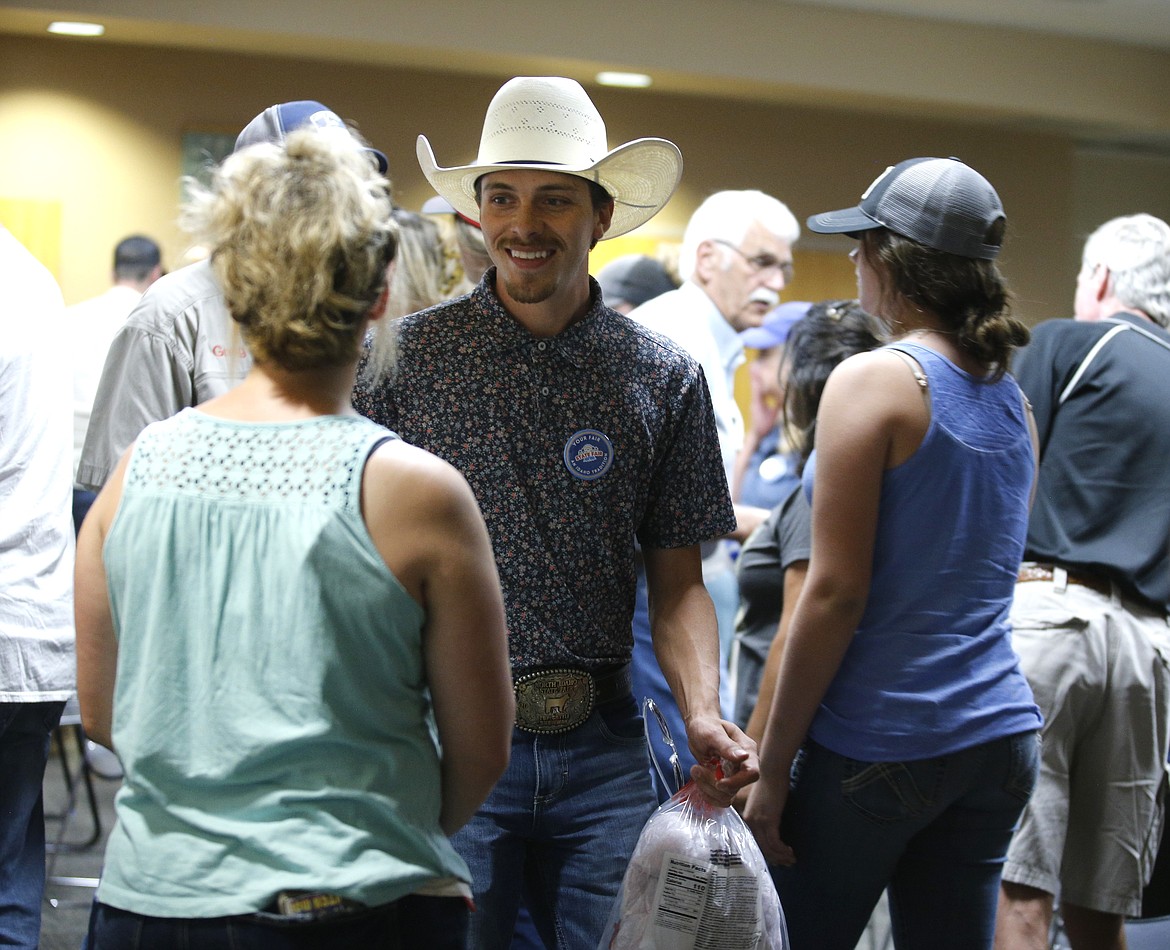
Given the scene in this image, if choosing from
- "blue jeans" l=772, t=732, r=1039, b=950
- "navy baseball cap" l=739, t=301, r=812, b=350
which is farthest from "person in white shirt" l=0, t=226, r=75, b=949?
"navy baseball cap" l=739, t=301, r=812, b=350

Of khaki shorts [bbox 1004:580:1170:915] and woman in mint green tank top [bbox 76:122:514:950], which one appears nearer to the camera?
woman in mint green tank top [bbox 76:122:514:950]

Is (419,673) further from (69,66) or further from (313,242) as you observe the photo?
(69,66)

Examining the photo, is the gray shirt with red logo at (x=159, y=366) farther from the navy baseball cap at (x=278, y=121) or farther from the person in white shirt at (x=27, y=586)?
the navy baseball cap at (x=278, y=121)

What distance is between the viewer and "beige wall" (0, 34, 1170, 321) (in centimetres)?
736

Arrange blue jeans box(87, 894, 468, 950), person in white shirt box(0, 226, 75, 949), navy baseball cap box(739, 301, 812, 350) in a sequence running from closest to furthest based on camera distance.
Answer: blue jeans box(87, 894, 468, 950)
person in white shirt box(0, 226, 75, 949)
navy baseball cap box(739, 301, 812, 350)

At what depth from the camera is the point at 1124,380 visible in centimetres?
266

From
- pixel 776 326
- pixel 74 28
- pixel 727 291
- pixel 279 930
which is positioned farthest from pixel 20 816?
pixel 74 28

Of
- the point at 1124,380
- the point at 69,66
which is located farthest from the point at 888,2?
the point at 1124,380

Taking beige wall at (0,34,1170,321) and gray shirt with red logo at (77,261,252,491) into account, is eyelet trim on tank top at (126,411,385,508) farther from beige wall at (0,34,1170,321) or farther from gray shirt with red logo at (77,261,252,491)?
beige wall at (0,34,1170,321)

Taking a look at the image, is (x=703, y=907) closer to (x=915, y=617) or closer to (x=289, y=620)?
(x=915, y=617)

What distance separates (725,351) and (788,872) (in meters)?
1.86

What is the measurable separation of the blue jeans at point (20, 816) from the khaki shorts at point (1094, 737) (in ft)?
5.99

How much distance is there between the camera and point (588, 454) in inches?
74.4

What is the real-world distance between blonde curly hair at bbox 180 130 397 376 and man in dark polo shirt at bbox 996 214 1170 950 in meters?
1.81
